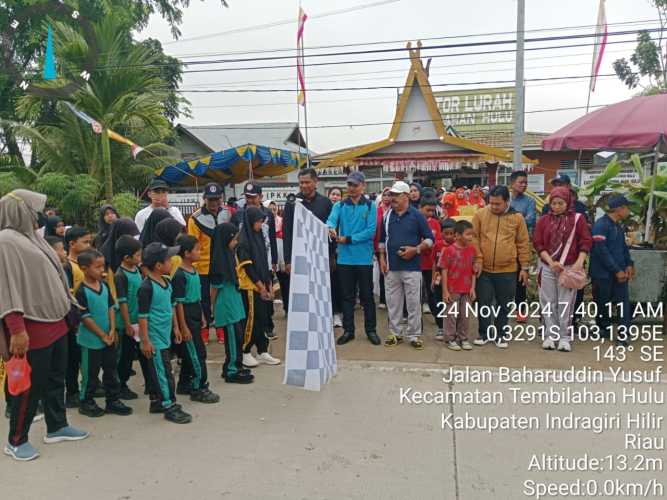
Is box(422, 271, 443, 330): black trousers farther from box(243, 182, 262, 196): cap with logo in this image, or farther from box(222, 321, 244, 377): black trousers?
box(222, 321, 244, 377): black trousers

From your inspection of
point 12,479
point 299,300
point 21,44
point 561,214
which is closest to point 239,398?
point 299,300

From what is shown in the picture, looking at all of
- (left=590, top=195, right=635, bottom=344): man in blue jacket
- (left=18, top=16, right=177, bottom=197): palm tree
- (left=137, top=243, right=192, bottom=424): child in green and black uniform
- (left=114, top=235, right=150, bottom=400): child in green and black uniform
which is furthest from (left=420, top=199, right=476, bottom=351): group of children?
(left=18, top=16, right=177, bottom=197): palm tree

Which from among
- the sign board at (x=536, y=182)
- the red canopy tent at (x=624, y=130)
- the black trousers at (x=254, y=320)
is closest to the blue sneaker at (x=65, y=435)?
the black trousers at (x=254, y=320)

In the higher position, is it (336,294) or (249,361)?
(336,294)

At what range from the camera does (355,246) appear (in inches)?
225

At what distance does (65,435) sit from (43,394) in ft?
1.09

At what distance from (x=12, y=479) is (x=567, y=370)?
14.4 feet

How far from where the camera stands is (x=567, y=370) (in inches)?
186

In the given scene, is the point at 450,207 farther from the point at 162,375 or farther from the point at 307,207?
the point at 162,375

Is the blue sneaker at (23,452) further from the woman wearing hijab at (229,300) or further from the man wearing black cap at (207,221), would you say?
the man wearing black cap at (207,221)

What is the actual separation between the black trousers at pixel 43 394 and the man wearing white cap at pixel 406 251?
3.19 metres

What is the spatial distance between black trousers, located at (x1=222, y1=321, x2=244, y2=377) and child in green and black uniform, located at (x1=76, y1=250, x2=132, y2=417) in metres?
0.93

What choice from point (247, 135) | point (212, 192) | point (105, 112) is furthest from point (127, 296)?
point (247, 135)

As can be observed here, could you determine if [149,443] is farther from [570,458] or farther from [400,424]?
[570,458]
